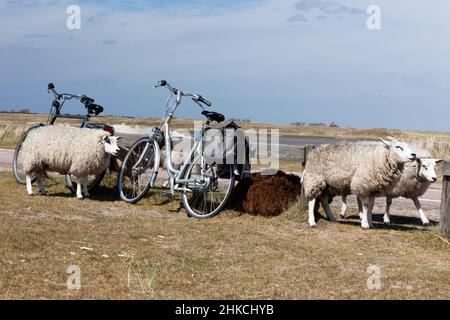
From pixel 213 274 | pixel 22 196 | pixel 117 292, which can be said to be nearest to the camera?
pixel 117 292

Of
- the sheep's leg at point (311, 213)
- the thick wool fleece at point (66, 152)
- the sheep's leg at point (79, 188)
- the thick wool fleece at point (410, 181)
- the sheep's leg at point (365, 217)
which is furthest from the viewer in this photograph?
the sheep's leg at point (79, 188)

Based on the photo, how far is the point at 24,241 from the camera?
845 centimetres

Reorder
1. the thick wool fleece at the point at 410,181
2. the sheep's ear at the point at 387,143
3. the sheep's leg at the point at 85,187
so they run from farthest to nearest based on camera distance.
A: the sheep's leg at the point at 85,187
the thick wool fleece at the point at 410,181
the sheep's ear at the point at 387,143

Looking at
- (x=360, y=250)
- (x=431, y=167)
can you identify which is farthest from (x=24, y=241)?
(x=431, y=167)

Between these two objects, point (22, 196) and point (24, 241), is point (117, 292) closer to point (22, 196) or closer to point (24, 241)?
point (24, 241)

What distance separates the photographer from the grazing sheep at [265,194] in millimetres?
11781

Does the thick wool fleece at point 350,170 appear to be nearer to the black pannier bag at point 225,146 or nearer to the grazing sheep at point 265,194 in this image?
the grazing sheep at point 265,194

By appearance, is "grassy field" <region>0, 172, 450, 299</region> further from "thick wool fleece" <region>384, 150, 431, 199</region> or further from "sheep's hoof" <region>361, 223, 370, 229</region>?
"thick wool fleece" <region>384, 150, 431, 199</region>

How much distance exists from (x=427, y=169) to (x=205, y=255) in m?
4.72

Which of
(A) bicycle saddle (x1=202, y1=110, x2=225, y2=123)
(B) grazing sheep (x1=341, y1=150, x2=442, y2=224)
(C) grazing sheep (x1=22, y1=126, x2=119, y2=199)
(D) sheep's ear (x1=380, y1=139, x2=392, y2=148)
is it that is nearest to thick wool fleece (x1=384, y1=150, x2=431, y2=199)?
(B) grazing sheep (x1=341, y1=150, x2=442, y2=224)

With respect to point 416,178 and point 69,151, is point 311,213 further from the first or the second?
point 69,151

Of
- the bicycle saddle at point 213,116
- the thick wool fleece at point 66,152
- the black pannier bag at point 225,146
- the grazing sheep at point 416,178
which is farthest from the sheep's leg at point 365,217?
the thick wool fleece at point 66,152
